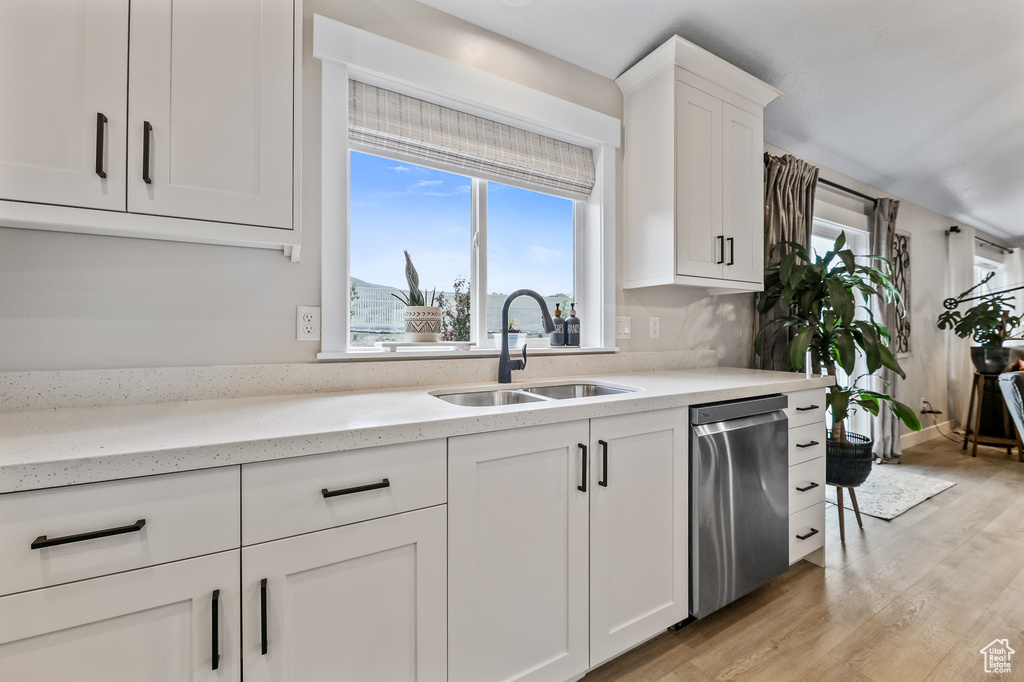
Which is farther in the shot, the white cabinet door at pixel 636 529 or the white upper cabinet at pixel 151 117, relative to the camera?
the white cabinet door at pixel 636 529

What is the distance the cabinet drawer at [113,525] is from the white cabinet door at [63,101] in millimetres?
700

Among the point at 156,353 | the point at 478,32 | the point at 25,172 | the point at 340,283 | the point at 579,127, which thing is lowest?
the point at 156,353

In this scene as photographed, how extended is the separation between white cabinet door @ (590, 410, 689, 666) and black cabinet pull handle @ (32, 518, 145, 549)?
1114 millimetres

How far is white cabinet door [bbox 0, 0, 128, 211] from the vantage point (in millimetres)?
966

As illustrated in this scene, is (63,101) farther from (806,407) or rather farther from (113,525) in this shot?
(806,407)

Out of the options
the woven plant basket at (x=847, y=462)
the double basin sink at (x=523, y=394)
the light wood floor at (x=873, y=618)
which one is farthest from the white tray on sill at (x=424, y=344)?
the woven plant basket at (x=847, y=462)

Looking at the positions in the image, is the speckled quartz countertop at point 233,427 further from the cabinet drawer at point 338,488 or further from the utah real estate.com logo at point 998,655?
the utah real estate.com logo at point 998,655

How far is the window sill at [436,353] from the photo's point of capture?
161cm

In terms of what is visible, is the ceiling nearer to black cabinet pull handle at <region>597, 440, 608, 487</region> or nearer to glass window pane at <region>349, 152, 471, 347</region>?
glass window pane at <region>349, 152, 471, 347</region>

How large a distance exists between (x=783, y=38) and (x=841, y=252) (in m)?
1.15

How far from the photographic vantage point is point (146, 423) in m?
1.04

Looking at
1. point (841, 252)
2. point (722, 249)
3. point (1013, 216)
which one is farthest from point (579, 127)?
point (1013, 216)

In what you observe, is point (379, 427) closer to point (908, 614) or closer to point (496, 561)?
point (496, 561)

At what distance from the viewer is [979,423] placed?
4359mm
